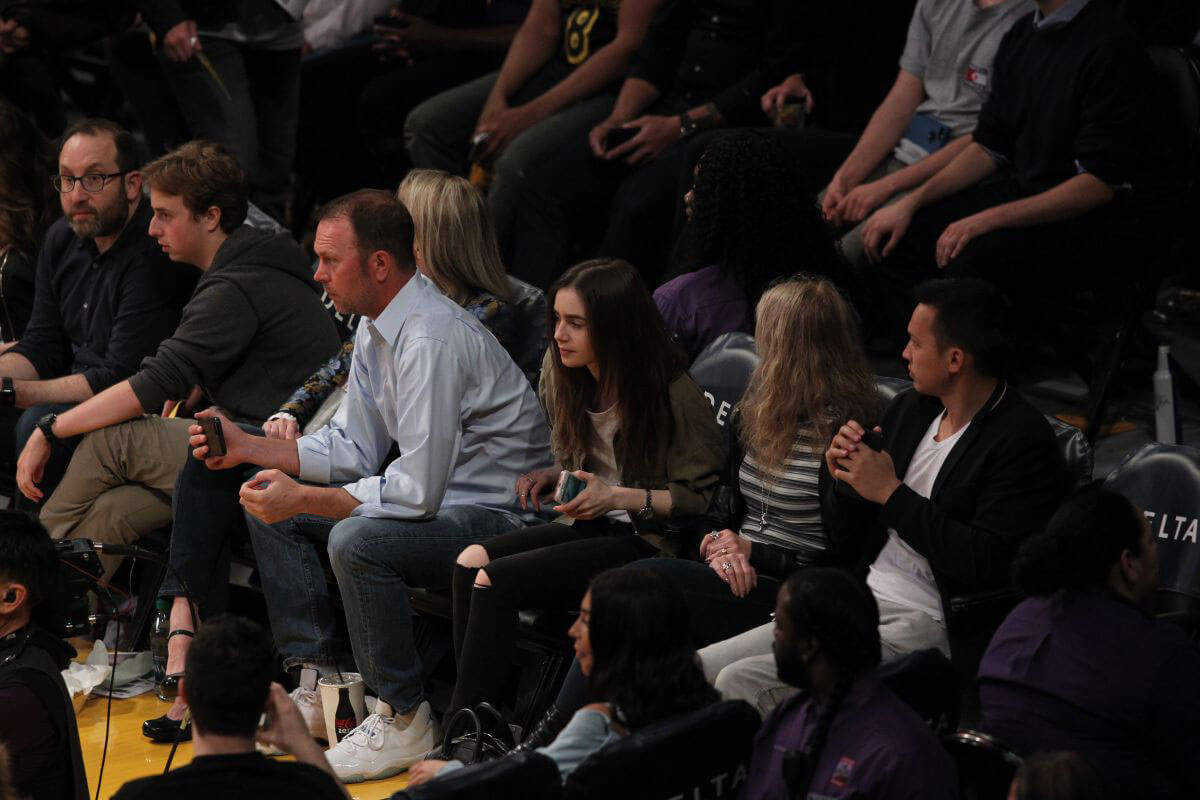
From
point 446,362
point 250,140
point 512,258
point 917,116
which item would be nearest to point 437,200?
point 446,362

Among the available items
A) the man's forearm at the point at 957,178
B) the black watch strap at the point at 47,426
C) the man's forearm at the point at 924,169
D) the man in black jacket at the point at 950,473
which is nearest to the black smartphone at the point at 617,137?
the man's forearm at the point at 924,169

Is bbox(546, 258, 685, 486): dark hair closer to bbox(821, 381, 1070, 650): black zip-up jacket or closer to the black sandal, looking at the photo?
bbox(821, 381, 1070, 650): black zip-up jacket

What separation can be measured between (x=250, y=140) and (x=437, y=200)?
2.03 metres

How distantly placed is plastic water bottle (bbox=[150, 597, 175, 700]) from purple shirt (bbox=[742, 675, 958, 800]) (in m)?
2.08

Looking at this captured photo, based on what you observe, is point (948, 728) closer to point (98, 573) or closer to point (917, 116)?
point (98, 573)

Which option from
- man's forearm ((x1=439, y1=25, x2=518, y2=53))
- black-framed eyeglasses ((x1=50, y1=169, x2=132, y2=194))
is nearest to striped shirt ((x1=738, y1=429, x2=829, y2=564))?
black-framed eyeglasses ((x1=50, y1=169, x2=132, y2=194))

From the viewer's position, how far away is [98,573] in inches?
155

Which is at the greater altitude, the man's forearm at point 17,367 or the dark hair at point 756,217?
the dark hair at point 756,217

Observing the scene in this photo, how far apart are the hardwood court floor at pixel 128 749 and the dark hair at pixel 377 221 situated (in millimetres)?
1273

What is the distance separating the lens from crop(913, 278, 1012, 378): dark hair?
3410mm

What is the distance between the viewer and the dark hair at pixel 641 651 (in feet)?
9.21

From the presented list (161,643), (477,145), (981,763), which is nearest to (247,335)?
(161,643)

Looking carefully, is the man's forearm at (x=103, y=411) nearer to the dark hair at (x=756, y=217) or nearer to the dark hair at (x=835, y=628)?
the dark hair at (x=756, y=217)

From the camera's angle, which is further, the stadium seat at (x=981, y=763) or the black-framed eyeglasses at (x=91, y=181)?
the black-framed eyeglasses at (x=91, y=181)
